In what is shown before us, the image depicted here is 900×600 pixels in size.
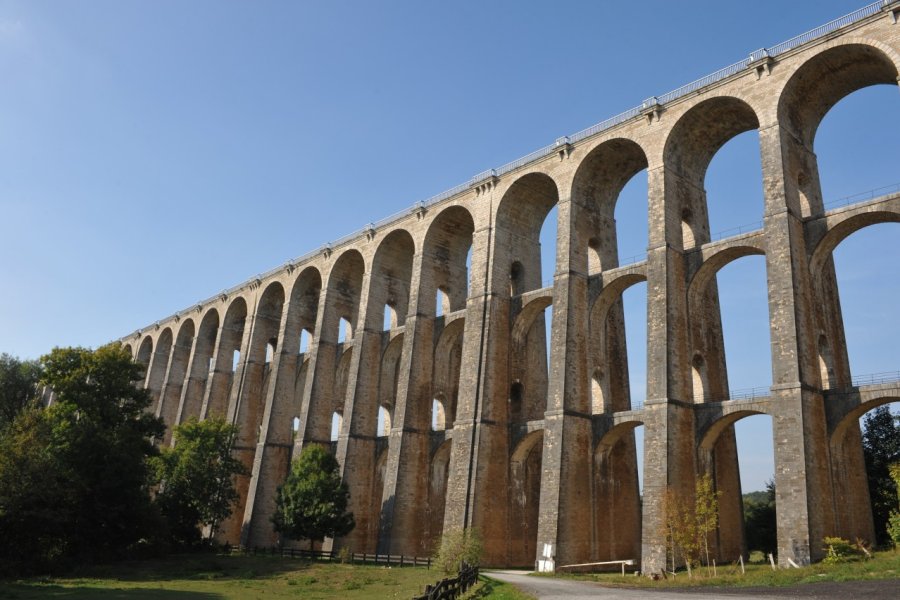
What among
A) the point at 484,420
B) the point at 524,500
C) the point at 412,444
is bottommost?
the point at 524,500

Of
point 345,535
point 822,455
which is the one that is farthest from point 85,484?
point 822,455

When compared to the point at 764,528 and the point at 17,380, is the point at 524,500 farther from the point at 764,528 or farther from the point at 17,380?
the point at 17,380

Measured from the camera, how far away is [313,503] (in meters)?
35.0

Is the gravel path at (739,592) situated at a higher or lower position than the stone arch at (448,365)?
lower

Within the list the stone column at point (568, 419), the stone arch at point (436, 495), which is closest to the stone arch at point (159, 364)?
the stone arch at point (436, 495)

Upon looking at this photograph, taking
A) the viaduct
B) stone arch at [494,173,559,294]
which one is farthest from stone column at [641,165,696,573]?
stone arch at [494,173,559,294]

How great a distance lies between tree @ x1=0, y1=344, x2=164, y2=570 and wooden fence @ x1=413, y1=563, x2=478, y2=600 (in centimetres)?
1885

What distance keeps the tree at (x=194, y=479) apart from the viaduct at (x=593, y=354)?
408 cm

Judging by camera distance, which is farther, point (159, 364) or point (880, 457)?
point (159, 364)

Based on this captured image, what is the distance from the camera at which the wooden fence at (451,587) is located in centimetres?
1544

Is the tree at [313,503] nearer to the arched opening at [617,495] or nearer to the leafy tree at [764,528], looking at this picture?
the arched opening at [617,495]

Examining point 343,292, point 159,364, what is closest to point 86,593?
point 343,292

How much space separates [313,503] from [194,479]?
858 centimetres

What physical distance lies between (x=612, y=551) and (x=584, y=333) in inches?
367
